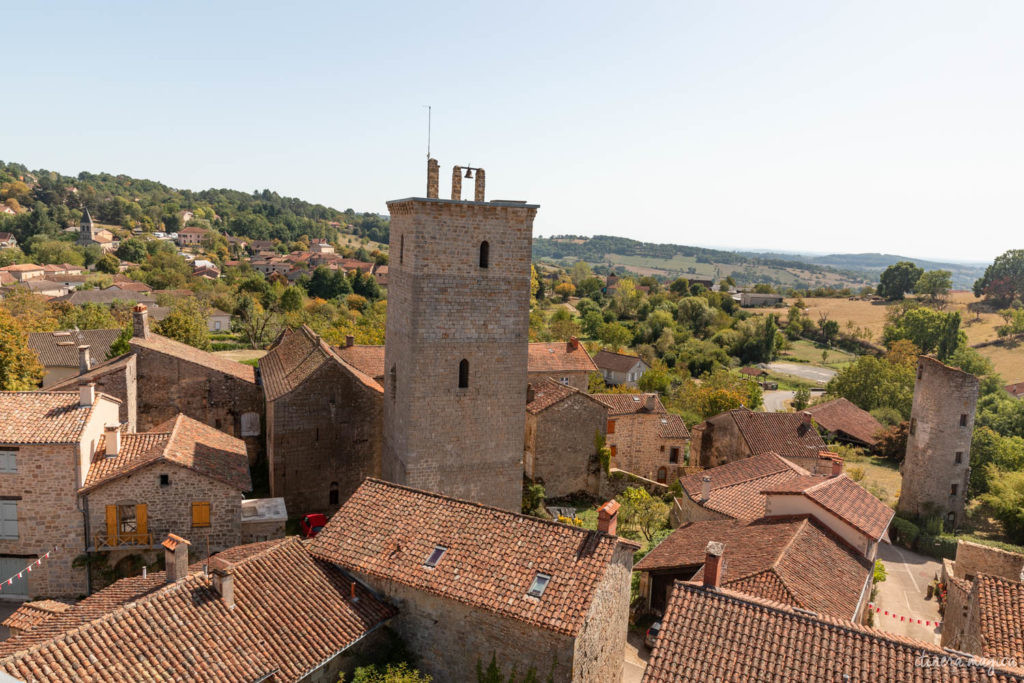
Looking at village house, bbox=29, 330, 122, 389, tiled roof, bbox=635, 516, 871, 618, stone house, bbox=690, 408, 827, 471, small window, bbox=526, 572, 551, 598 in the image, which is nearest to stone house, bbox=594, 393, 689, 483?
stone house, bbox=690, 408, 827, 471

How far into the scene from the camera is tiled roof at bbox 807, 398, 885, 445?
56906 mm

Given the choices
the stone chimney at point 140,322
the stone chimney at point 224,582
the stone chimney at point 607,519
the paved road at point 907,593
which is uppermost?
the stone chimney at point 140,322

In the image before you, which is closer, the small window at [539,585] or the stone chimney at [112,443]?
the small window at [539,585]

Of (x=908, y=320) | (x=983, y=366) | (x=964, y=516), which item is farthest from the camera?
(x=908, y=320)

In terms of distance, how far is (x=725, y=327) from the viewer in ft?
368

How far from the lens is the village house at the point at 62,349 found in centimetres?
4344

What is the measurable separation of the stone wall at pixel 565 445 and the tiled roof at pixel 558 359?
14.6 metres

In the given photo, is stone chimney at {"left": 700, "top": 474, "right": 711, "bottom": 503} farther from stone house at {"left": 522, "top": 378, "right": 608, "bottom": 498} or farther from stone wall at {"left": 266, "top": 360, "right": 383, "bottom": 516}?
stone wall at {"left": 266, "top": 360, "right": 383, "bottom": 516}

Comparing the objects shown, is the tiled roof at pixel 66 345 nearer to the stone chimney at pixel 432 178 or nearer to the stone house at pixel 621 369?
the stone chimney at pixel 432 178

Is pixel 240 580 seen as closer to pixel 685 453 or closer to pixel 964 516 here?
pixel 685 453

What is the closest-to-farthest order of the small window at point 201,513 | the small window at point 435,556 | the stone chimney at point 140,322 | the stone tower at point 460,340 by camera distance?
the small window at point 435,556 → the small window at point 201,513 → the stone tower at point 460,340 → the stone chimney at point 140,322

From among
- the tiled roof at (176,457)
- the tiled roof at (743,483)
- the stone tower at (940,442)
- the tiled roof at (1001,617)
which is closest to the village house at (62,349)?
the tiled roof at (176,457)

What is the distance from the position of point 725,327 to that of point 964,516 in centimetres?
7479

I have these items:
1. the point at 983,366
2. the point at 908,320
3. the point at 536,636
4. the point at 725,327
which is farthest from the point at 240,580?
the point at 725,327
